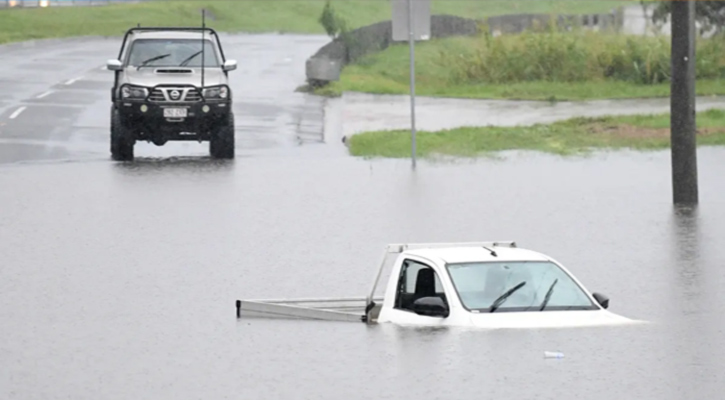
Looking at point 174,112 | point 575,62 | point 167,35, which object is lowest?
point 174,112

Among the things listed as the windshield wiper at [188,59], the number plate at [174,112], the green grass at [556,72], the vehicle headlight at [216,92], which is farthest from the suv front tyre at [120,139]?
the green grass at [556,72]

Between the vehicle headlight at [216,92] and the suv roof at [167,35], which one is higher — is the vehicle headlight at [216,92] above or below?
below

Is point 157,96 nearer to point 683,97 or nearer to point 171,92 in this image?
point 171,92

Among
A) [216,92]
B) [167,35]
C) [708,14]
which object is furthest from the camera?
[708,14]

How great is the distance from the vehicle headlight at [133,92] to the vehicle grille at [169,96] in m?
0.13

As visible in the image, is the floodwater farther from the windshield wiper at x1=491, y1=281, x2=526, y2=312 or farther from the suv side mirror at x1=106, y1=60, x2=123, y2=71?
the suv side mirror at x1=106, y1=60, x2=123, y2=71

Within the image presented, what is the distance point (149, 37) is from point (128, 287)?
1341 centimetres

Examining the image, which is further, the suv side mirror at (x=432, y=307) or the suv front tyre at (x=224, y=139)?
the suv front tyre at (x=224, y=139)

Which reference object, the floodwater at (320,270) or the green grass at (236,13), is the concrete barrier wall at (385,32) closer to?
the floodwater at (320,270)

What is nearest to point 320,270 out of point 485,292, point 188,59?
point 485,292

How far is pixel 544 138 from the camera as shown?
107 ft

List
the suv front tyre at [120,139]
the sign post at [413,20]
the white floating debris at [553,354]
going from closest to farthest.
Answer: the white floating debris at [553,354] → the sign post at [413,20] → the suv front tyre at [120,139]

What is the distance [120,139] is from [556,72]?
64.5 feet

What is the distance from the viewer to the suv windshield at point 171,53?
29.5 meters
